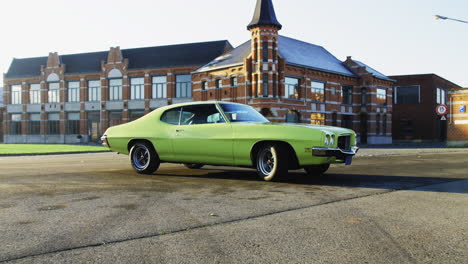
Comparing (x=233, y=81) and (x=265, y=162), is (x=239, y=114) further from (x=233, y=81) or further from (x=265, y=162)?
(x=233, y=81)

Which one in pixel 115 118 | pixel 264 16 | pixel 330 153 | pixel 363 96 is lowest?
pixel 330 153

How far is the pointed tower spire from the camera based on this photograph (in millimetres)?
33250

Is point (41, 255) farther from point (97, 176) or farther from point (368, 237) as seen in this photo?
point (97, 176)

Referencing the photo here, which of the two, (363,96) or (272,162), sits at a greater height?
(363,96)

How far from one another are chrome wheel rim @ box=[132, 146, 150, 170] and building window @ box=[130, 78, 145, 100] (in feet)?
120

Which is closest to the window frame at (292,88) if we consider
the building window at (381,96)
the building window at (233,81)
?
the building window at (233,81)

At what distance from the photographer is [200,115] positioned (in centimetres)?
802

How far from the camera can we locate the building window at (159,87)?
141 ft

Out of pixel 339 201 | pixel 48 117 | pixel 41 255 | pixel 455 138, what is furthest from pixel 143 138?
pixel 48 117

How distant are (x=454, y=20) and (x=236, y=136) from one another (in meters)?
17.3

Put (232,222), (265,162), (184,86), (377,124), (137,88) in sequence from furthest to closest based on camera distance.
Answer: (137,88) < (377,124) < (184,86) < (265,162) < (232,222)

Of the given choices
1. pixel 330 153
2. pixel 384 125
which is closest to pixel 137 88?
pixel 384 125

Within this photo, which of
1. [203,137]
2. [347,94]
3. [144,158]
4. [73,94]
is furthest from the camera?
[73,94]

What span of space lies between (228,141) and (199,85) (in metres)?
31.9
